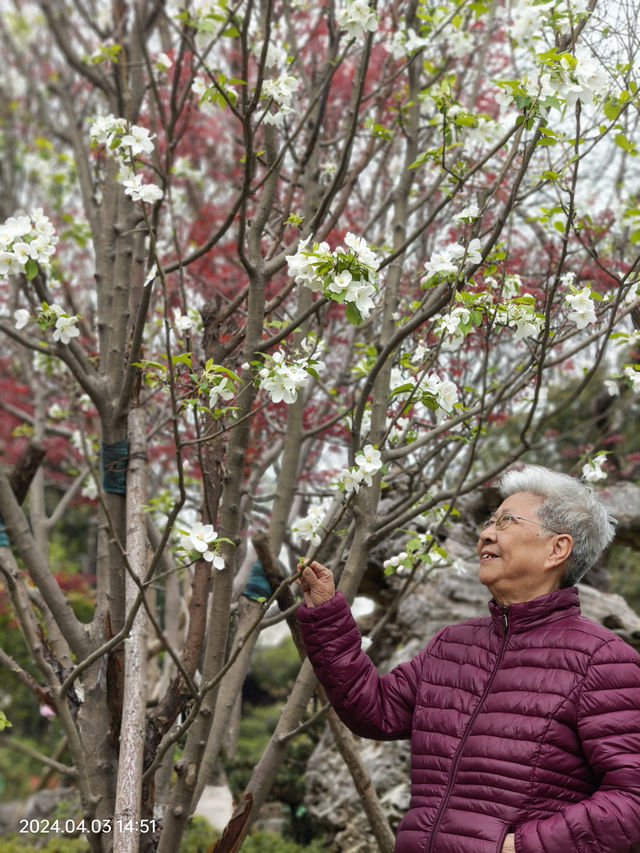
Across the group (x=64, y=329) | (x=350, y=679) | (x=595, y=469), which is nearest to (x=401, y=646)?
(x=595, y=469)

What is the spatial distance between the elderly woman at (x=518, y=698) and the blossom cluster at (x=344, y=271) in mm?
734

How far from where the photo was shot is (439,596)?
539 centimetres

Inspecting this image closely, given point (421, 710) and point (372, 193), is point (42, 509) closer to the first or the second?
point (421, 710)

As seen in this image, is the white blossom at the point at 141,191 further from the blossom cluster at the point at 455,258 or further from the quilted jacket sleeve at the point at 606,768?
the quilted jacket sleeve at the point at 606,768

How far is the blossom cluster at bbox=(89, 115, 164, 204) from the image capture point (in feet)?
8.03

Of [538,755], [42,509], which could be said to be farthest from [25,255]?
[538,755]

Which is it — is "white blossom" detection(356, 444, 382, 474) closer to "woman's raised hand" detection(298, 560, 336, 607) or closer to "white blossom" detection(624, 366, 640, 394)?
"woman's raised hand" detection(298, 560, 336, 607)

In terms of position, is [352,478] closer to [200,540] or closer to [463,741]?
[200,540]

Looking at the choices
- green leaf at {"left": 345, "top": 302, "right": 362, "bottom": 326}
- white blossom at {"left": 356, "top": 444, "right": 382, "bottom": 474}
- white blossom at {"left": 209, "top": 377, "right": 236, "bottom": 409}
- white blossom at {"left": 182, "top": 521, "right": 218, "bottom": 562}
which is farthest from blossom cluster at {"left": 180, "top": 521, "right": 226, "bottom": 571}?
green leaf at {"left": 345, "top": 302, "right": 362, "bottom": 326}

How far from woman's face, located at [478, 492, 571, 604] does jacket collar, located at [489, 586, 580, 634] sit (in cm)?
5

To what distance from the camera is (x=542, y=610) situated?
2.16 metres

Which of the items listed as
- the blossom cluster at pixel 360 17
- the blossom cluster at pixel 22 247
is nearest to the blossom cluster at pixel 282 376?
the blossom cluster at pixel 22 247

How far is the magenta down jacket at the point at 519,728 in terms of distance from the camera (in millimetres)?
1866

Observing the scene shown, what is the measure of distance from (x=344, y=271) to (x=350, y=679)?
111 centimetres
